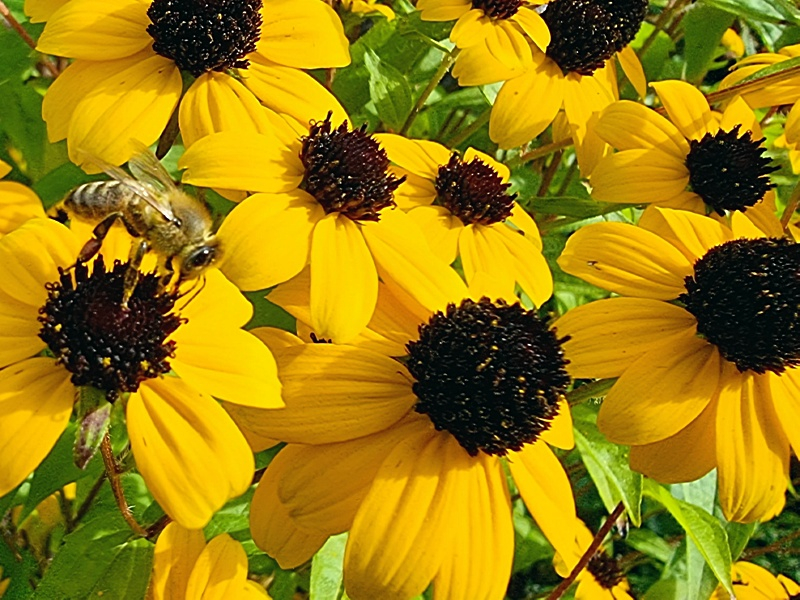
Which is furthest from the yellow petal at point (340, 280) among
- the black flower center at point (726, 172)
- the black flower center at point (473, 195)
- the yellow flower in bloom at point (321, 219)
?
the black flower center at point (726, 172)

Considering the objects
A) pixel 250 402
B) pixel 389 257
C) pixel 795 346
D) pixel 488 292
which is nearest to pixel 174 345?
pixel 250 402

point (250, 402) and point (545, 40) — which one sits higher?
point (545, 40)

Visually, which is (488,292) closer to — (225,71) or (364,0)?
(225,71)

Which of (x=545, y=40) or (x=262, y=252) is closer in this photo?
(x=262, y=252)

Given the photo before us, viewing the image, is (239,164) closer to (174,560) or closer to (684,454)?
(174,560)

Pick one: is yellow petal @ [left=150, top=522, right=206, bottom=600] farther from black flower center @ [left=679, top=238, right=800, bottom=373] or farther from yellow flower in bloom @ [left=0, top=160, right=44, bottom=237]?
black flower center @ [left=679, top=238, right=800, bottom=373]
